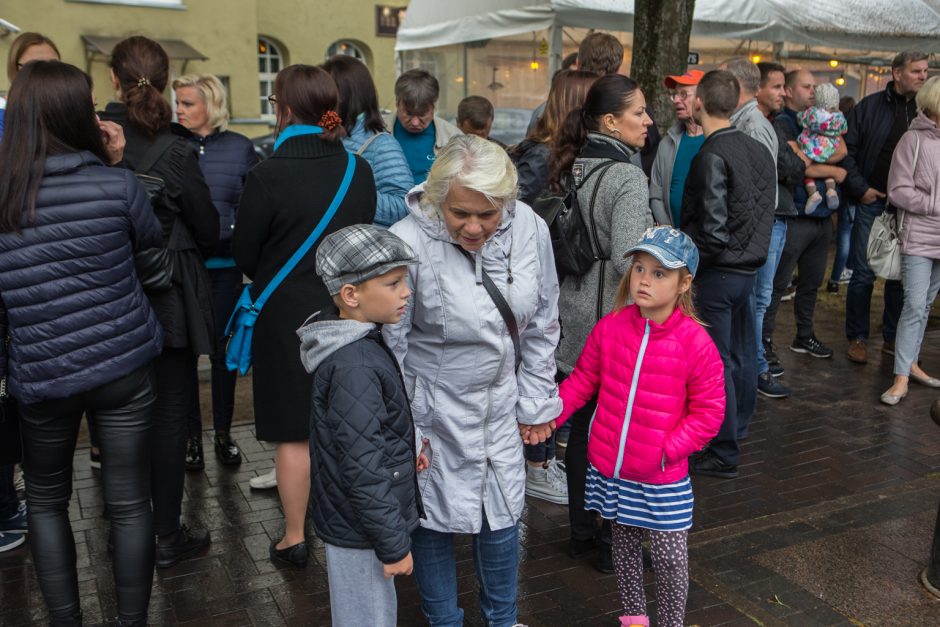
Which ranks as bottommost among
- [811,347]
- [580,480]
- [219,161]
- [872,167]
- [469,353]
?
[811,347]

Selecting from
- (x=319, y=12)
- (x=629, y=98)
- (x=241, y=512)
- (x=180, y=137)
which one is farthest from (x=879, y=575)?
(x=319, y=12)

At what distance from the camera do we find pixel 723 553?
13.5ft

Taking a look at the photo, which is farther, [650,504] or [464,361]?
[650,504]

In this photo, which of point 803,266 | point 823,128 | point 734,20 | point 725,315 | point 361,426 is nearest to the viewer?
point 361,426

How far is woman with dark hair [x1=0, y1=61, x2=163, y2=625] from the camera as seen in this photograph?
2967mm

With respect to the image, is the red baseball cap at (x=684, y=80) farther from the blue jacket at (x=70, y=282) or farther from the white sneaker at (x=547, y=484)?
the blue jacket at (x=70, y=282)

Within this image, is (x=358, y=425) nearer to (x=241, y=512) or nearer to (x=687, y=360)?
(x=687, y=360)

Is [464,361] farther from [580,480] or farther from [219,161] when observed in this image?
[219,161]

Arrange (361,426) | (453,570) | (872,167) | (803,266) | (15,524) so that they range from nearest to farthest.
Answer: (361,426), (453,570), (15,524), (803,266), (872,167)

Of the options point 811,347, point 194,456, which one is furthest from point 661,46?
point 194,456

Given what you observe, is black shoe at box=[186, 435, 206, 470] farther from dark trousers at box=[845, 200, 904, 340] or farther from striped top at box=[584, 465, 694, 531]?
dark trousers at box=[845, 200, 904, 340]

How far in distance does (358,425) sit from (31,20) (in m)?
21.3

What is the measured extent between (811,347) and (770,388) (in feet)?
4.08

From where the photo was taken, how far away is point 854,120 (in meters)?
7.53
